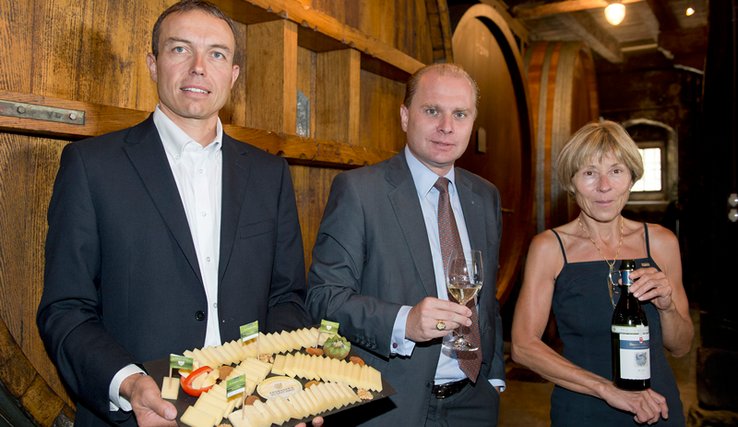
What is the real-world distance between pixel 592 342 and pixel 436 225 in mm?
678

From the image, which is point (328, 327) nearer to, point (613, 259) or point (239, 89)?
point (239, 89)

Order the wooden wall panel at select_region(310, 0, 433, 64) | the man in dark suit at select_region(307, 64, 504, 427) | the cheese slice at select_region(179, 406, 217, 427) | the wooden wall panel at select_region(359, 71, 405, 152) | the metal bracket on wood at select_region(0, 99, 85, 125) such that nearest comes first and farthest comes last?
the cheese slice at select_region(179, 406, 217, 427) → the metal bracket on wood at select_region(0, 99, 85, 125) → the man in dark suit at select_region(307, 64, 504, 427) → the wooden wall panel at select_region(310, 0, 433, 64) → the wooden wall panel at select_region(359, 71, 405, 152)

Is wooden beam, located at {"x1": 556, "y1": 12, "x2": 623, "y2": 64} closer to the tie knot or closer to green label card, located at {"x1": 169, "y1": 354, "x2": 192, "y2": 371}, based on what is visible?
the tie knot

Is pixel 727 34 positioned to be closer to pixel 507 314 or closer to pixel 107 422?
pixel 507 314

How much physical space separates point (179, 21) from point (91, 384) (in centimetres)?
93

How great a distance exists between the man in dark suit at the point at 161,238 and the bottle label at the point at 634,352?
3.20ft

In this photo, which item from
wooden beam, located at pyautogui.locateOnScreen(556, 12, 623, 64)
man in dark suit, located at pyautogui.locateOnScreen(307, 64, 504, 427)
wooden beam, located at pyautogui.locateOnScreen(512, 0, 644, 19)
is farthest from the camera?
wooden beam, located at pyautogui.locateOnScreen(556, 12, 623, 64)

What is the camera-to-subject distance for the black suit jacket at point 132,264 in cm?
129

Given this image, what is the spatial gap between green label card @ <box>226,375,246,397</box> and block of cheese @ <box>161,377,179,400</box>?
120mm

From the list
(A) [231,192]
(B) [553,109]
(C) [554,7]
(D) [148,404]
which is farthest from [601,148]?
(C) [554,7]

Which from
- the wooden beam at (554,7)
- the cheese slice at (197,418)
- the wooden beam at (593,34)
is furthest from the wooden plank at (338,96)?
the wooden beam at (593,34)

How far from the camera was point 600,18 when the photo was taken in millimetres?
9695

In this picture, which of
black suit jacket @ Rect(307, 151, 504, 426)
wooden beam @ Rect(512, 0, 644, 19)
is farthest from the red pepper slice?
wooden beam @ Rect(512, 0, 644, 19)

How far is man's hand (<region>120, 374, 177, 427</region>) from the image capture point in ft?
3.53
